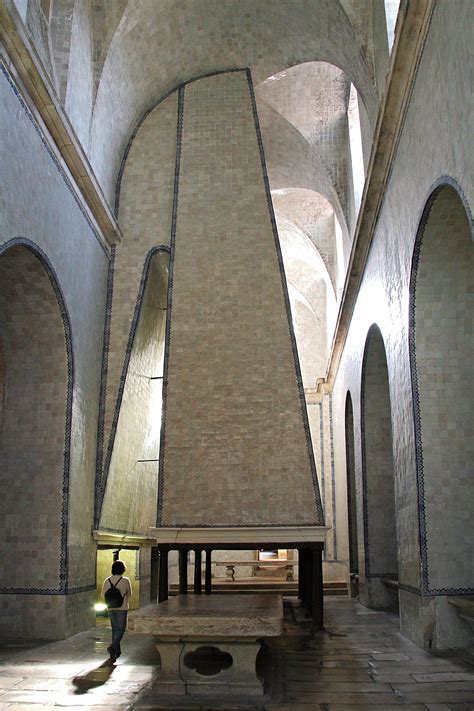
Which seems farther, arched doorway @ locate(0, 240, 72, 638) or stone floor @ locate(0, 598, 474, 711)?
arched doorway @ locate(0, 240, 72, 638)

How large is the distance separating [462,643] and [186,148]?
8218mm

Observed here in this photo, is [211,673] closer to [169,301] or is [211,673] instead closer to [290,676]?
[290,676]

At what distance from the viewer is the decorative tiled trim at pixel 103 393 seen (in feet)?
30.6

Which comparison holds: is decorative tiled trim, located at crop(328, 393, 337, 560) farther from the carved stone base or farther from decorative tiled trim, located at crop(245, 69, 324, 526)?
the carved stone base

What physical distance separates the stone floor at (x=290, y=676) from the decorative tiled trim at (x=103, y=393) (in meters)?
2.09

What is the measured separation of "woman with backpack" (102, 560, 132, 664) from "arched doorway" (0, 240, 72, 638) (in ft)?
5.67

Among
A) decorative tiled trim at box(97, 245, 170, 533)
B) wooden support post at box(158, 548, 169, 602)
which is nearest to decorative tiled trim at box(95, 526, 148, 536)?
decorative tiled trim at box(97, 245, 170, 533)

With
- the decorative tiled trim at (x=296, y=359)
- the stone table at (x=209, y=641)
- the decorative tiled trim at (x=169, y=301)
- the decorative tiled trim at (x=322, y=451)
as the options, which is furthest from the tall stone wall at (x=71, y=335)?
the decorative tiled trim at (x=322, y=451)

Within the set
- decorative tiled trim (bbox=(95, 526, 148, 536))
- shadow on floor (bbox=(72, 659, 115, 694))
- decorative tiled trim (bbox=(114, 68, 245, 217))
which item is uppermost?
decorative tiled trim (bbox=(114, 68, 245, 217))

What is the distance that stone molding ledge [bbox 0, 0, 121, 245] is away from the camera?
20.9 feet

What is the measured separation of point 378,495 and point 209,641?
6055mm

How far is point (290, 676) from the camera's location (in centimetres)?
523

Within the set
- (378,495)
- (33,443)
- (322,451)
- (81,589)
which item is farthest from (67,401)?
(322,451)

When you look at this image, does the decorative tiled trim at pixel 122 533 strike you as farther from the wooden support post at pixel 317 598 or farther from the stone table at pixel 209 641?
the stone table at pixel 209 641
